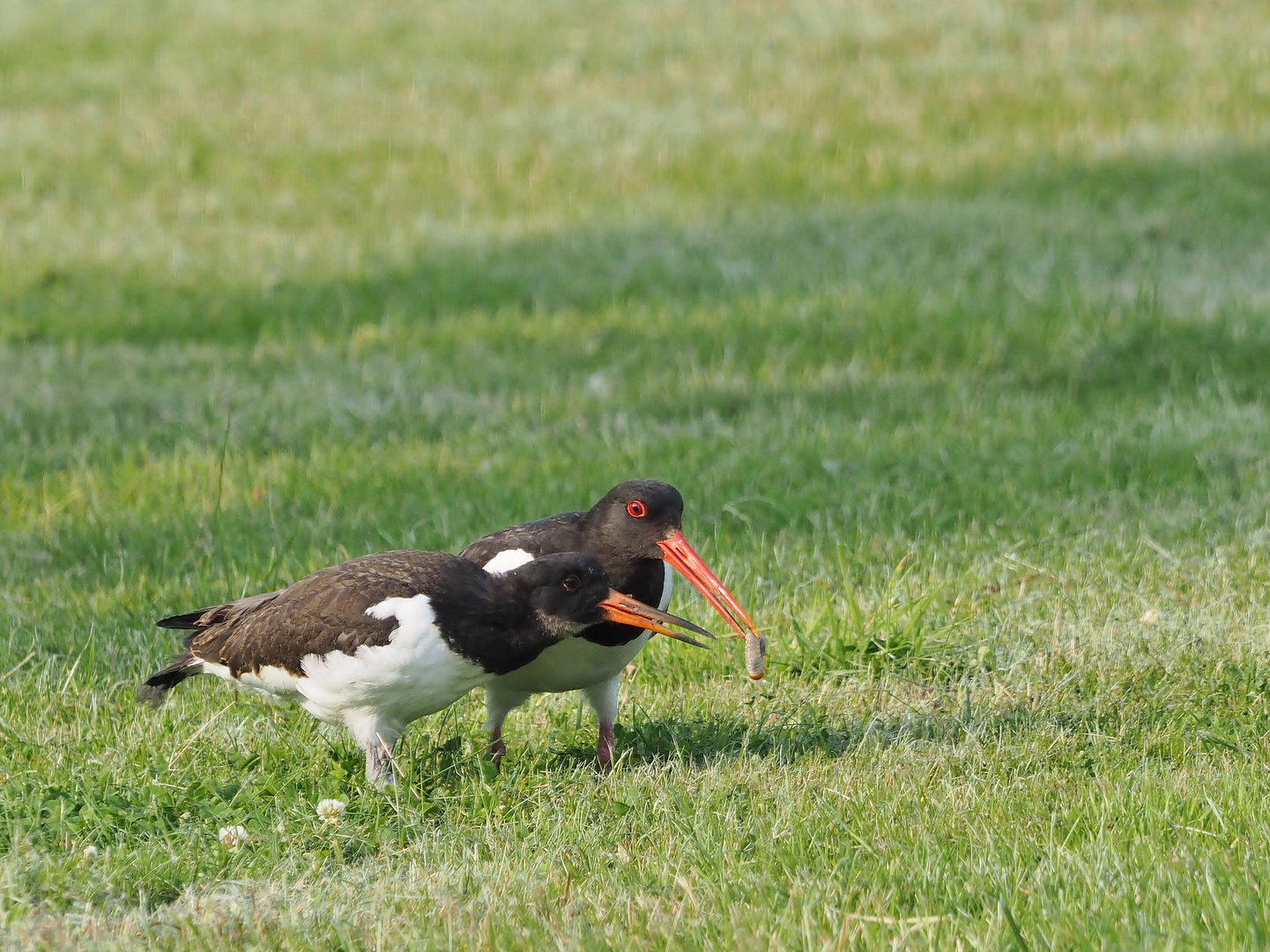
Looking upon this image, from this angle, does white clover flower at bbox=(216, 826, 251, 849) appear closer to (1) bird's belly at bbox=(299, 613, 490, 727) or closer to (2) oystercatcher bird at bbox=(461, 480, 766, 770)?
(1) bird's belly at bbox=(299, 613, 490, 727)

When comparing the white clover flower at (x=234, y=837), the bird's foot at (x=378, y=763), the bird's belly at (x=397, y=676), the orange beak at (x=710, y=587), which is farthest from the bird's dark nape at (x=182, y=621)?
the orange beak at (x=710, y=587)

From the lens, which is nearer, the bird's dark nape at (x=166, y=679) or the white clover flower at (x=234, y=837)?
the white clover flower at (x=234, y=837)

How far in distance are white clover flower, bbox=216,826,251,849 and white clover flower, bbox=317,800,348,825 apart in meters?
0.22

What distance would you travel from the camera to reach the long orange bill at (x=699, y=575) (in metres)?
5.12

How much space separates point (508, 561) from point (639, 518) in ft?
1.62

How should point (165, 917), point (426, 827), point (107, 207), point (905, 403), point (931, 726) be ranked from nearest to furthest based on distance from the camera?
point (165, 917) → point (426, 827) → point (931, 726) → point (905, 403) → point (107, 207)

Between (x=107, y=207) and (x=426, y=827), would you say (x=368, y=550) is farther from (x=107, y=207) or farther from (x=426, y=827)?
(x=107, y=207)

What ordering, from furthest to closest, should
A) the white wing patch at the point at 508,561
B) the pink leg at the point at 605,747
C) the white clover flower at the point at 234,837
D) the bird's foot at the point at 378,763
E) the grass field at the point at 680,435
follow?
the white wing patch at the point at 508,561 → the pink leg at the point at 605,747 → the bird's foot at the point at 378,763 → the white clover flower at the point at 234,837 → the grass field at the point at 680,435

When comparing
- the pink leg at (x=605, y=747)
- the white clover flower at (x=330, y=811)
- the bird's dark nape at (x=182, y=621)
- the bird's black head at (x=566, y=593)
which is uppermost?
the bird's black head at (x=566, y=593)

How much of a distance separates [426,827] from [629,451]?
4.38m

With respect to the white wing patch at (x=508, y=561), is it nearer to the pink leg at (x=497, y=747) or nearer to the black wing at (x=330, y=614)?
the black wing at (x=330, y=614)

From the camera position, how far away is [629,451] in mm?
9031

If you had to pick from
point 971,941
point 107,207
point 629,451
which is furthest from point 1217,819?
point 107,207

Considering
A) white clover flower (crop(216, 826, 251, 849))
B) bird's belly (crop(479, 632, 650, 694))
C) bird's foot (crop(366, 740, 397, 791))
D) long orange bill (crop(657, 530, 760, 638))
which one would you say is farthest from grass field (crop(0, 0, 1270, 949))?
long orange bill (crop(657, 530, 760, 638))
